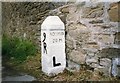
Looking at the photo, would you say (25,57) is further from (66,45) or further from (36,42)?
(66,45)

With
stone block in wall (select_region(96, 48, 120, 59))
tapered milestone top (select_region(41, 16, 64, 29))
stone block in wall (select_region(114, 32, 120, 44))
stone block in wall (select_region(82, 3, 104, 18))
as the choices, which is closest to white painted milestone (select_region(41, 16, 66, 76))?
tapered milestone top (select_region(41, 16, 64, 29))

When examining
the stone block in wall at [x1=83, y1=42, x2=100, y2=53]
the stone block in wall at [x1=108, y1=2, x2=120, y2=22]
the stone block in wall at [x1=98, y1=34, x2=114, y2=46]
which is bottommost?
the stone block in wall at [x1=83, y1=42, x2=100, y2=53]

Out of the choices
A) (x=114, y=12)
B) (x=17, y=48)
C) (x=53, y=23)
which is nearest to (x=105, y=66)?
(x=114, y=12)

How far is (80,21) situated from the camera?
2.36 meters

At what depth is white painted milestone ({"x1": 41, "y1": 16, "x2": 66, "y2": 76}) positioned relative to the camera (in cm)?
234

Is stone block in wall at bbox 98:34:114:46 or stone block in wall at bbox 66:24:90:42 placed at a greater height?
stone block in wall at bbox 66:24:90:42

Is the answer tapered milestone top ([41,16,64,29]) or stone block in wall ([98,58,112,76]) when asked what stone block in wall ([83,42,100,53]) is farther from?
tapered milestone top ([41,16,64,29])

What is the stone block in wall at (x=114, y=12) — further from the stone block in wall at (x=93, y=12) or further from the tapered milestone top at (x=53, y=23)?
the tapered milestone top at (x=53, y=23)

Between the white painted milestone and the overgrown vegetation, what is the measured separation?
0.11 meters

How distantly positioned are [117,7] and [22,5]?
77cm

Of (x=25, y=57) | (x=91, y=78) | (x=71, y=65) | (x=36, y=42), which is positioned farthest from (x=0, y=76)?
(x=91, y=78)

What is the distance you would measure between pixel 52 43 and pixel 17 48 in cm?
29

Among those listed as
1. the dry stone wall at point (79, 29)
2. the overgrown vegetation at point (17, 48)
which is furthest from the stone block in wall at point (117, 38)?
the overgrown vegetation at point (17, 48)

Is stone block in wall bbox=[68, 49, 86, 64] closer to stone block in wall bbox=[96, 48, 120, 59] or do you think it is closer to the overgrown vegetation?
stone block in wall bbox=[96, 48, 120, 59]
